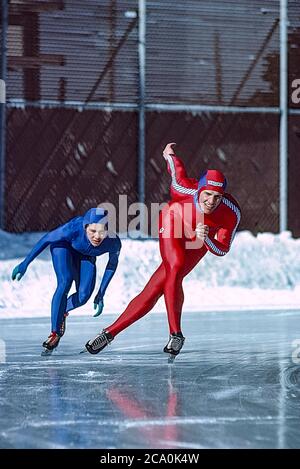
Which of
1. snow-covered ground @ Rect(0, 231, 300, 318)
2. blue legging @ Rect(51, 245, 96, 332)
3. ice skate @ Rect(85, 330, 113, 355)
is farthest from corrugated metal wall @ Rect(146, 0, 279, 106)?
ice skate @ Rect(85, 330, 113, 355)

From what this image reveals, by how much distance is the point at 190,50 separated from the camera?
1808 cm

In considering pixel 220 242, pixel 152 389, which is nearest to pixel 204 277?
pixel 220 242

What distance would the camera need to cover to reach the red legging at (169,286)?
881cm

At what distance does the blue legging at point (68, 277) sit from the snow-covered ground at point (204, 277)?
463cm

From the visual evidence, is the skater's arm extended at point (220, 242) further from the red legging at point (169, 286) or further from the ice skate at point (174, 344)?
the ice skate at point (174, 344)

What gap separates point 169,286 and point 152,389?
3.87 feet

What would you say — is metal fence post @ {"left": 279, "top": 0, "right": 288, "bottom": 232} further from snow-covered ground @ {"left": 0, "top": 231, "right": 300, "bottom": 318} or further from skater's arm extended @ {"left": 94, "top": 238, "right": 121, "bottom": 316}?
skater's arm extended @ {"left": 94, "top": 238, "right": 121, "bottom": 316}

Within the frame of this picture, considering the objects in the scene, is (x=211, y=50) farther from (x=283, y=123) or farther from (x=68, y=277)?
(x=68, y=277)

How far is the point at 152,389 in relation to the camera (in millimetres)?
7957

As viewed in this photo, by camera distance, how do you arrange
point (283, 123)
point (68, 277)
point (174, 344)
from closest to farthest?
1. point (174, 344)
2. point (68, 277)
3. point (283, 123)

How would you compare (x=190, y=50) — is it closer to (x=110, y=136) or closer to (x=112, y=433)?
(x=110, y=136)

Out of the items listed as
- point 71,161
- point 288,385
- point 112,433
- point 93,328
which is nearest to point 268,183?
point 71,161

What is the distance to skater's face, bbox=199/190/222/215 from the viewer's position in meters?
8.37

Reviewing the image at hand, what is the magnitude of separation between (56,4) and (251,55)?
3442 mm
